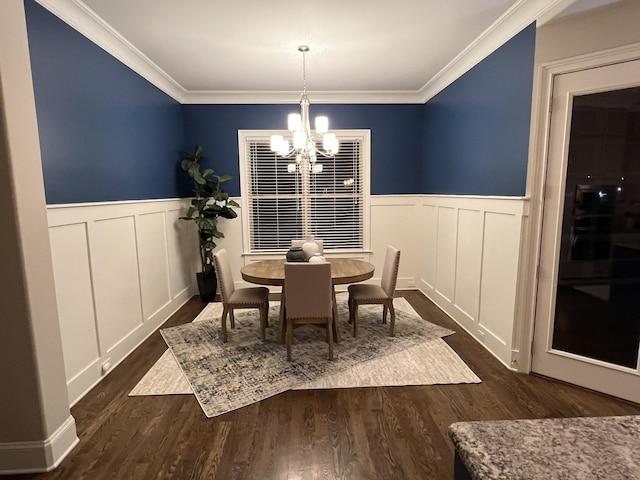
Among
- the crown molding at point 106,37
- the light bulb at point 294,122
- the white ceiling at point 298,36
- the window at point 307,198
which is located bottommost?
the window at point 307,198

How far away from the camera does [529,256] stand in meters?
2.66

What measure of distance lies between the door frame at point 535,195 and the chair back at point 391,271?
1.05 meters

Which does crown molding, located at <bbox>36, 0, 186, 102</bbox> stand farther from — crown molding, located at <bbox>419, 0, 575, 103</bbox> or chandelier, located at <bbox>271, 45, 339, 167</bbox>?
crown molding, located at <bbox>419, 0, 575, 103</bbox>

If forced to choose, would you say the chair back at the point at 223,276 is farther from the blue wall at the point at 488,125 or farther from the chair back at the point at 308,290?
the blue wall at the point at 488,125

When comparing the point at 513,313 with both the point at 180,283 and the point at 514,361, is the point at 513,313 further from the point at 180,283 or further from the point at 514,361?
the point at 180,283

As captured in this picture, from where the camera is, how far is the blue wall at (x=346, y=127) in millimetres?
4719

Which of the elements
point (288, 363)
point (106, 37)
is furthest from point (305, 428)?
point (106, 37)

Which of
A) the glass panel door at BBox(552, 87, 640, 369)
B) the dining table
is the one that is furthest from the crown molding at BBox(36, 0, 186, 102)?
the glass panel door at BBox(552, 87, 640, 369)

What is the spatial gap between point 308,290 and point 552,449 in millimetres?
2213

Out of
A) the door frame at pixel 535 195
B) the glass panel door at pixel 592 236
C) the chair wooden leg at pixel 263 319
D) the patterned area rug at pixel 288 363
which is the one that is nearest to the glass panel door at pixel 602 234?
the glass panel door at pixel 592 236

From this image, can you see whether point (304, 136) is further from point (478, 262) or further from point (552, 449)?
point (552, 449)

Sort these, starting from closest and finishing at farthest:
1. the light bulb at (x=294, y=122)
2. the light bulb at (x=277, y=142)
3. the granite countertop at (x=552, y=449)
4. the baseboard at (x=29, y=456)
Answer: the granite countertop at (x=552, y=449) < the baseboard at (x=29, y=456) < the light bulb at (x=294, y=122) < the light bulb at (x=277, y=142)

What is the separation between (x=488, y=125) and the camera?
3152 millimetres

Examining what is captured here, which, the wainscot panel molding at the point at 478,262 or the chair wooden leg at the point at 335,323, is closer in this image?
the wainscot panel molding at the point at 478,262
